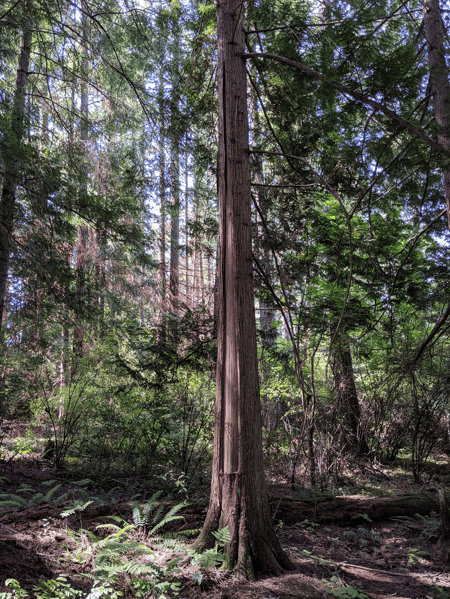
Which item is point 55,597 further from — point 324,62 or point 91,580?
point 324,62

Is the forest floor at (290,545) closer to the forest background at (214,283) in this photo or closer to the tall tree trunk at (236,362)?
the tall tree trunk at (236,362)

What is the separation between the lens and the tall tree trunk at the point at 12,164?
→ 5527 millimetres

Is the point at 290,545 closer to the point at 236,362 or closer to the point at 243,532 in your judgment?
the point at 243,532

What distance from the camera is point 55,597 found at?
2541mm

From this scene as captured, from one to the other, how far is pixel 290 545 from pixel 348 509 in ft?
4.13

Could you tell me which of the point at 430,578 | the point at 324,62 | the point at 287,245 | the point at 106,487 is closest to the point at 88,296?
the point at 106,487

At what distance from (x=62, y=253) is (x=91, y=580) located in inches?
204

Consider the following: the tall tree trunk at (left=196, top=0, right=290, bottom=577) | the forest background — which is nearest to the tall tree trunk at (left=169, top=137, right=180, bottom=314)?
the forest background

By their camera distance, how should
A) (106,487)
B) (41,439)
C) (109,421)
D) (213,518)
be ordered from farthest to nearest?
(41,439) → (109,421) → (106,487) → (213,518)

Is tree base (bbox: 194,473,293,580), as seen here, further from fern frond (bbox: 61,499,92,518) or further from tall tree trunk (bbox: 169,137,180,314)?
tall tree trunk (bbox: 169,137,180,314)

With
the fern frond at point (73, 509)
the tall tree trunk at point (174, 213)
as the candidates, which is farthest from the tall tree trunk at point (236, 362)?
the tall tree trunk at point (174, 213)

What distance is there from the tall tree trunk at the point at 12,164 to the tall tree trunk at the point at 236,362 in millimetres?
3298

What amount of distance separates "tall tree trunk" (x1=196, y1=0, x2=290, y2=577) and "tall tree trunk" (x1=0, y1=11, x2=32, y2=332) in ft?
10.8

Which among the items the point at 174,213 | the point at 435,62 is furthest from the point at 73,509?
the point at 435,62
